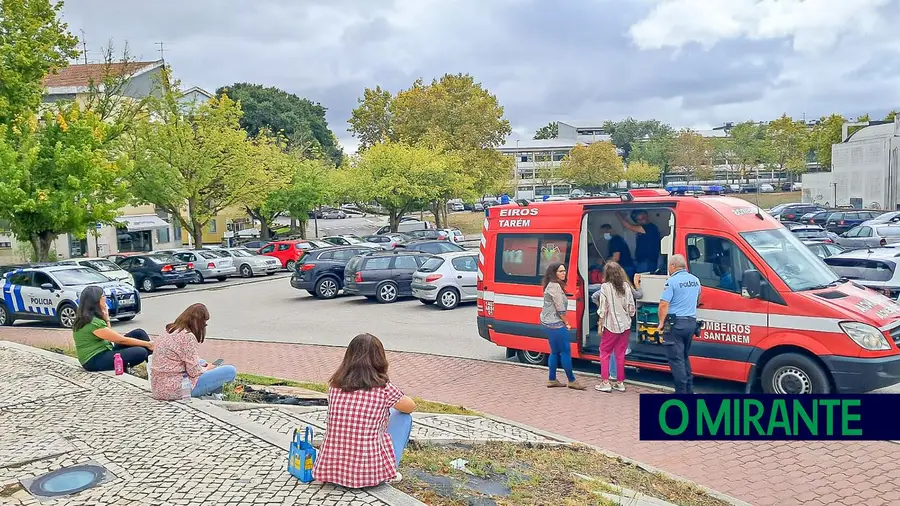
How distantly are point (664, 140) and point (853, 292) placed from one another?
3059 inches

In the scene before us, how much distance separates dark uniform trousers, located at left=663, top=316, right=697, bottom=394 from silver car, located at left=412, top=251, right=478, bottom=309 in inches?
402

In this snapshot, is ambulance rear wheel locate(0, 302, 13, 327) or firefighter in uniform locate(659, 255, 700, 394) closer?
firefighter in uniform locate(659, 255, 700, 394)

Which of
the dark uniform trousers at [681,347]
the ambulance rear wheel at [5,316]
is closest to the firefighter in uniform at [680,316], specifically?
the dark uniform trousers at [681,347]

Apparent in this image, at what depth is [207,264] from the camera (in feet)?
101

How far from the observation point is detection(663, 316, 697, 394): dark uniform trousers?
29.4 feet

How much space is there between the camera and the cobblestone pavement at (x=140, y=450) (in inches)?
228

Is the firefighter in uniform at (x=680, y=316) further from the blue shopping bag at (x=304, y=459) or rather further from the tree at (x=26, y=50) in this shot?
the tree at (x=26, y=50)

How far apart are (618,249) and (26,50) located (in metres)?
23.2

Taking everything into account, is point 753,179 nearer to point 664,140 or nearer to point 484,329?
point 664,140

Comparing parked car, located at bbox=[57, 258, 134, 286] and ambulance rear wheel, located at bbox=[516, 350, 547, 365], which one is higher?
parked car, located at bbox=[57, 258, 134, 286]

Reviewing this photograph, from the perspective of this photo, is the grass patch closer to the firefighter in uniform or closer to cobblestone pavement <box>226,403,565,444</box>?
cobblestone pavement <box>226,403,565,444</box>

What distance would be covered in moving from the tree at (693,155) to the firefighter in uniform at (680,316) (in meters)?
70.1

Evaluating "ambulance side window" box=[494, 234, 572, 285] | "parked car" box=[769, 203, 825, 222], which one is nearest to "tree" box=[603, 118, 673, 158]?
"parked car" box=[769, 203, 825, 222]

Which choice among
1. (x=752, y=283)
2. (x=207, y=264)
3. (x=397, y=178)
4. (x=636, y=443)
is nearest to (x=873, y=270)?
(x=752, y=283)
